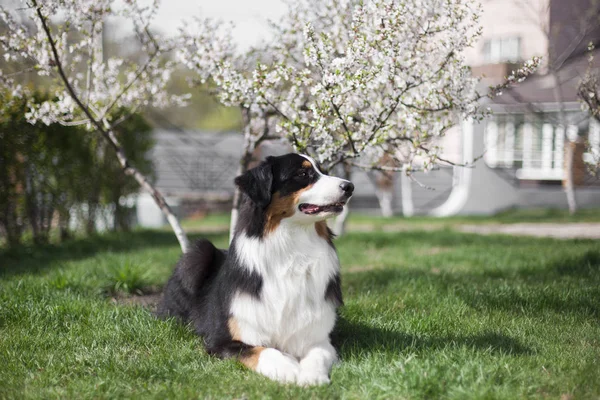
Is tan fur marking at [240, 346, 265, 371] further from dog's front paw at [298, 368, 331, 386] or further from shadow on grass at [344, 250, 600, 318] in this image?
shadow on grass at [344, 250, 600, 318]

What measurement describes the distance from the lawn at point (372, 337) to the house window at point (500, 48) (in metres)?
17.1

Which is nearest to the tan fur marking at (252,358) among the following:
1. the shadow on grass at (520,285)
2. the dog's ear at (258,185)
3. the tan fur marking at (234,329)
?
the tan fur marking at (234,329)

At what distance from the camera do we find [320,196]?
3678mm

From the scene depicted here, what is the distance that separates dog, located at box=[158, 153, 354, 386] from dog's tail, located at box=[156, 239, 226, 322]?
75 centimetres

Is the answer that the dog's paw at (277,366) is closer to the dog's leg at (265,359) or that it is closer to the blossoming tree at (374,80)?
the dog's leg at (265,359)

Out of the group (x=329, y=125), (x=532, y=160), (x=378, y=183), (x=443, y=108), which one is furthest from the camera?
(x=532, y=160)

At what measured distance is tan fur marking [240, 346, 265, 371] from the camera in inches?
142

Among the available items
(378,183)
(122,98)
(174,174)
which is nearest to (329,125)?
(122,98)

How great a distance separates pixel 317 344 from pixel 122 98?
4081 millimetres

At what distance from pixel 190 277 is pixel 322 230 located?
1284 mm

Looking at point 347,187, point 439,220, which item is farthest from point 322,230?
point 439,220

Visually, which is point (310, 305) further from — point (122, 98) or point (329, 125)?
point (122, 98)

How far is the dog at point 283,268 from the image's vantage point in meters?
3.73

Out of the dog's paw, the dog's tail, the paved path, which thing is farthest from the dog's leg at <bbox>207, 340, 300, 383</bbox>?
the paved path
